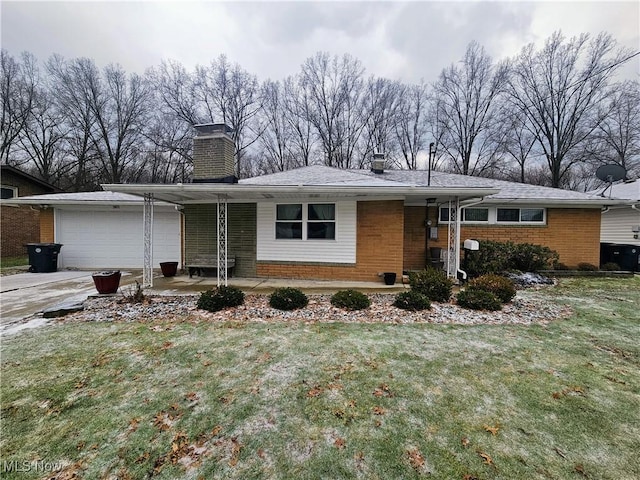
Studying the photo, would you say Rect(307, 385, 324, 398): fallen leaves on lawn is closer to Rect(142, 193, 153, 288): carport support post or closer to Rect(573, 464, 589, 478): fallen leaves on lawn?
Rect(573, 464, 589, 478): fallen leaves on lawn

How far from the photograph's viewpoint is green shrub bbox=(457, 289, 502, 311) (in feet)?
19.8

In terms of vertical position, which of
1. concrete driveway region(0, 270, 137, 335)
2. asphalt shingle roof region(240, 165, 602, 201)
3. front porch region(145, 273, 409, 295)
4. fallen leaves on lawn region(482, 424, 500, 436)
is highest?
asphalt shingle roof region(240, 165, 602, 201)

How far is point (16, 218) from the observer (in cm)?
1470

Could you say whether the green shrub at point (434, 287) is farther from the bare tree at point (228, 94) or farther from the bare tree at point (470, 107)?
the bare tree at point (228, 94)

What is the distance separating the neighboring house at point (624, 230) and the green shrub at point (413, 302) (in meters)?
9.81

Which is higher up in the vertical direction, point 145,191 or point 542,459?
point 145,191

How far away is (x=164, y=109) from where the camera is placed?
2505cm

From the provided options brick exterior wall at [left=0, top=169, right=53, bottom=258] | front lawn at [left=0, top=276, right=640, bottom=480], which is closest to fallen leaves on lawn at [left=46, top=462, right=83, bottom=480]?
front lawn at [left=0, top=276, right=640, bottom=480]

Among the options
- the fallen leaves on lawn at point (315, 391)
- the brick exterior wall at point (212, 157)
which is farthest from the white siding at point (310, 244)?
the fallen leaves on lawn at point (315, 391)

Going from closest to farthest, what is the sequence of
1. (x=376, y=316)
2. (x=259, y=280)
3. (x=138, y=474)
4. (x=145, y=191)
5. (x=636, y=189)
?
(x=138, y=474), (x=376, y=316), (x=145, y=191), (x=259, y=280), (x=636, y=189)

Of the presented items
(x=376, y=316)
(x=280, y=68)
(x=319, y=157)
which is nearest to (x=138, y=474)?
(x=376, y=316)

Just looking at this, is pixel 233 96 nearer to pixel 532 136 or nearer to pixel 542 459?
pixel 532 136

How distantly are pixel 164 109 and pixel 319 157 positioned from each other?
43.9 ft

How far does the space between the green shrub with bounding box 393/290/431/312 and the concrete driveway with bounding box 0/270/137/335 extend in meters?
6.73
